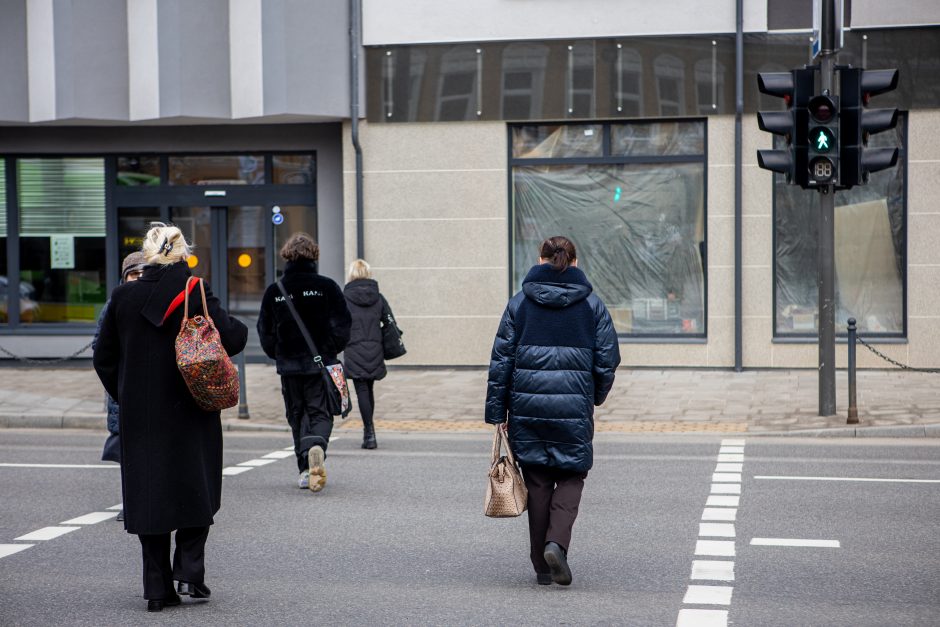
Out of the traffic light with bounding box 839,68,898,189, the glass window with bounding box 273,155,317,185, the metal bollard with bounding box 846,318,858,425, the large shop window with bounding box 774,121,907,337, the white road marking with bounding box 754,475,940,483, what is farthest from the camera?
the glass window with bounding box 273,155,317,185

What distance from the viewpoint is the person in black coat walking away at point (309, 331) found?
31.5 feet

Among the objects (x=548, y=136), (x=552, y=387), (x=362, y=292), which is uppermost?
(x=548, y=136)

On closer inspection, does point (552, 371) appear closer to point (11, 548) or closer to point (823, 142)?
point (11, 548)

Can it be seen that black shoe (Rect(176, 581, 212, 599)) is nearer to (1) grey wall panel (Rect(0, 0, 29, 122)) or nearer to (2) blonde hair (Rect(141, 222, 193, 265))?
(2) blonde hair (Rect(141, 222, 193, 265))

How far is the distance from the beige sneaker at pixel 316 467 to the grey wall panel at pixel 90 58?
34.6 feet

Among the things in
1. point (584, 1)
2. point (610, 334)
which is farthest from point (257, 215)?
point (610, 334)

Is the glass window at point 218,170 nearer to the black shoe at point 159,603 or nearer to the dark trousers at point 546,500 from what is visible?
the dark trousers at point 546,500

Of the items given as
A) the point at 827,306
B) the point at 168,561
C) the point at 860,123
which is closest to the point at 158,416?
the point at 168,561

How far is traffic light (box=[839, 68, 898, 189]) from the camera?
497 inches

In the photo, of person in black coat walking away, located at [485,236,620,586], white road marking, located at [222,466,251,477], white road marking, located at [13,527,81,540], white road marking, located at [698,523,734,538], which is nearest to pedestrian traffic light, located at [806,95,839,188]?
white road marking, located at [698,523,734,538]

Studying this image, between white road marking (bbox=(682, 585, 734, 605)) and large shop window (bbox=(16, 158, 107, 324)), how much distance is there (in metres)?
15.3

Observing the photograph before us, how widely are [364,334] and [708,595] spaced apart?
6224mm

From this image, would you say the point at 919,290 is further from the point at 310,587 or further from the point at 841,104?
the point at 310,587

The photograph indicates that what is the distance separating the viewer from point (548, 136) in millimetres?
18297
